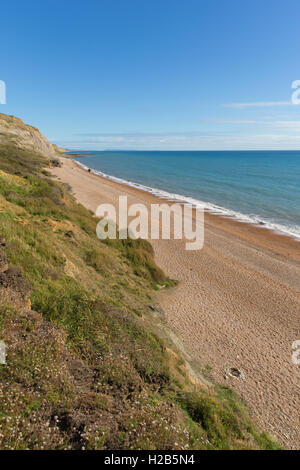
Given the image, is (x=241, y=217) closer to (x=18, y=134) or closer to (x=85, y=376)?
(x=85, y=376)

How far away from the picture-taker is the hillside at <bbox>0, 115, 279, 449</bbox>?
355 cm

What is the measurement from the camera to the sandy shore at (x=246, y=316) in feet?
23.1

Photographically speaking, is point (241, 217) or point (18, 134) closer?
point (241, 217)

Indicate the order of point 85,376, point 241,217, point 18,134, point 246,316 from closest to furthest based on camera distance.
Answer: point 85,376
point 246,316
point 241,217
point 18,134

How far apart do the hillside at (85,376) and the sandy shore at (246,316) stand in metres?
1.07

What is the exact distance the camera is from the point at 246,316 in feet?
34.9

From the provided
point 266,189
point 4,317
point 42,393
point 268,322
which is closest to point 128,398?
point 42,393

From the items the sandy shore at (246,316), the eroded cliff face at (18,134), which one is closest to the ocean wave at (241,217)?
the sandy shore at (246,316)

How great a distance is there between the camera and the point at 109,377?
184 inches

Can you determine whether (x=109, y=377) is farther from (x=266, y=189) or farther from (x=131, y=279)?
(x=266, y=189)

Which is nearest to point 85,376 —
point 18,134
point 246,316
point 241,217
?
point 246,316

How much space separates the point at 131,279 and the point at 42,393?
6.98 metres

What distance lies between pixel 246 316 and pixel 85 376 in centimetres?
794

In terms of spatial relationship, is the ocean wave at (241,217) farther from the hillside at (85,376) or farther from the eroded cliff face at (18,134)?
the eroded cliff face at (18,134)
